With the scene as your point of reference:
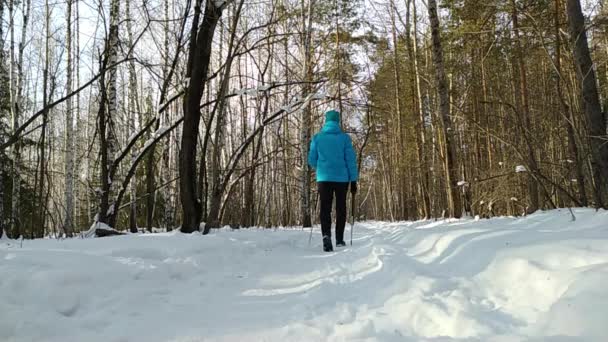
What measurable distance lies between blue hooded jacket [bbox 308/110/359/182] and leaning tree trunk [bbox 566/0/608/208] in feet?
10.4

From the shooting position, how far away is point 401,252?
156 inches

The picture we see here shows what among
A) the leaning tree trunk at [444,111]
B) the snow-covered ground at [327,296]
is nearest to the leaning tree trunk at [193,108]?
the snow-covered ground at [327,296]

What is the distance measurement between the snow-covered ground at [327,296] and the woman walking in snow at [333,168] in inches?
75.8

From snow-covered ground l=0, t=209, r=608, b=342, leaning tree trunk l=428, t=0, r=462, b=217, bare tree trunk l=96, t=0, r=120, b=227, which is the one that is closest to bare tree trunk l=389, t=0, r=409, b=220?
leaning tree trunk l=428, t=0, r=462, b=217

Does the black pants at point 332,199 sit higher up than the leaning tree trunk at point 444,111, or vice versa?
the leaning tree trunk at point 444,111

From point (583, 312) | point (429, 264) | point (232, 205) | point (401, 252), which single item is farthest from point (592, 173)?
point (232, 205)

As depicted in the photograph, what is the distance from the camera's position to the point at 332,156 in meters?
5.46

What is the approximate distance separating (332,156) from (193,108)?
223cm

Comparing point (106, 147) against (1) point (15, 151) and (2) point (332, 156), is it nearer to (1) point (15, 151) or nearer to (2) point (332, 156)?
(1) point (15, 151)

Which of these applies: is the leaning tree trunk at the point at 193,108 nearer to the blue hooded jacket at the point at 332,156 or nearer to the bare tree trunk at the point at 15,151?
the blue hooded jacket at the point at 332,156

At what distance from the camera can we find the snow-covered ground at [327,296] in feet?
5.62

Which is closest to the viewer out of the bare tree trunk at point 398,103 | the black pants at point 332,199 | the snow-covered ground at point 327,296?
the snow-covered ground at point 327,296

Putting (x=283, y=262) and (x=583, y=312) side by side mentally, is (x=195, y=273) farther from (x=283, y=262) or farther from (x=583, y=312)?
(x=583, y=312)

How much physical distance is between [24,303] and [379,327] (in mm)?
1942
